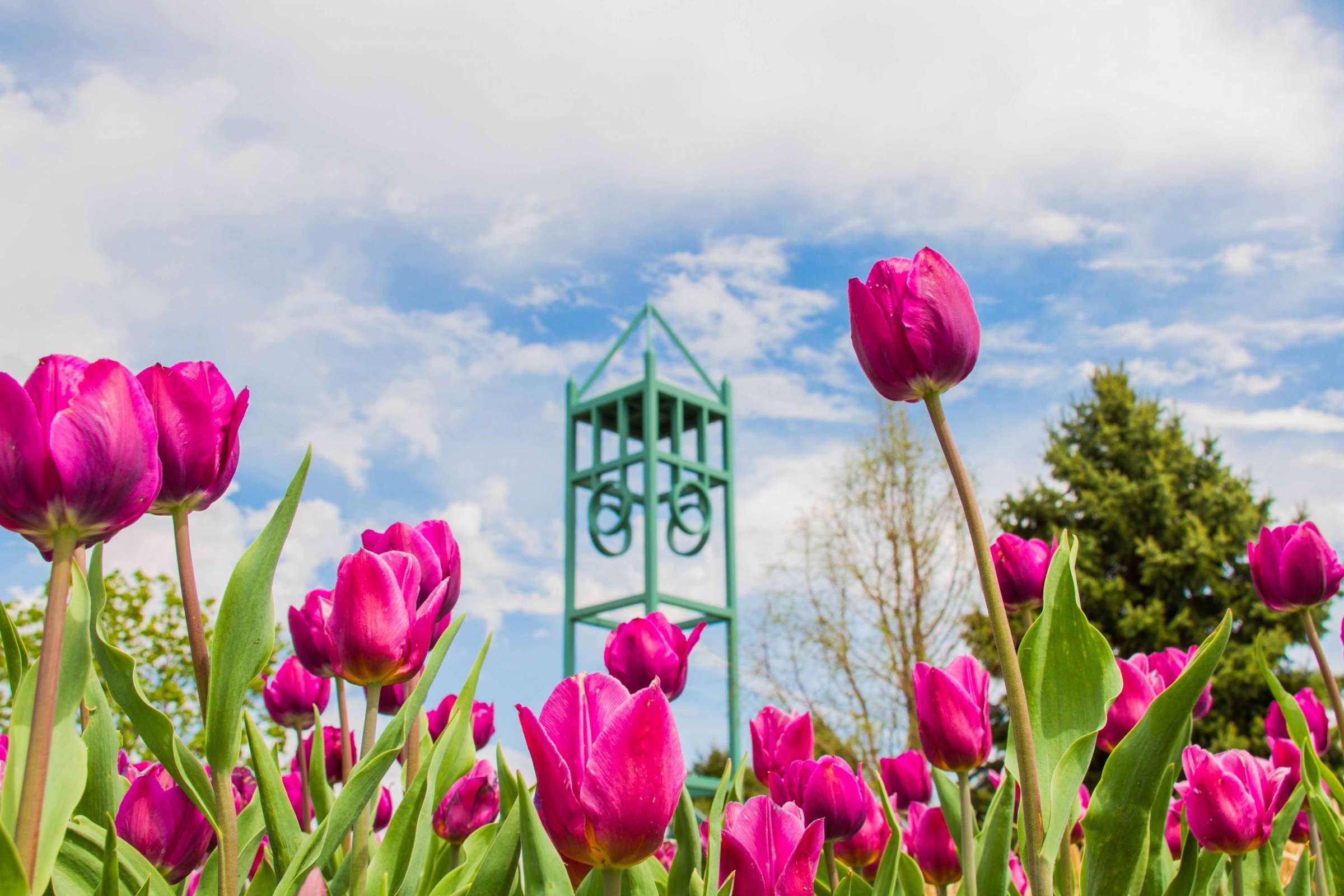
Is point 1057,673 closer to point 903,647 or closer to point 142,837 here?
point 142,837

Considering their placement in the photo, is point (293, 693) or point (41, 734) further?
point (293, 693)

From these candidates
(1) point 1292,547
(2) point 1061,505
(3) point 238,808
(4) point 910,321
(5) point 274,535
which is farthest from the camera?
(2) point 1061,505

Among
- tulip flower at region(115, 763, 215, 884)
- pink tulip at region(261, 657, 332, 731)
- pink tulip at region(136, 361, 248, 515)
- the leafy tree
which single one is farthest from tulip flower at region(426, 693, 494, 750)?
the leafy tree

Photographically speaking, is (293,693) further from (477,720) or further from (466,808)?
(466,808)

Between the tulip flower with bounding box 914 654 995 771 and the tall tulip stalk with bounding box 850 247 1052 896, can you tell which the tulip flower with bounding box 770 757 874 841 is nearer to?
the tulip flower with bounding box 914 654 995 771

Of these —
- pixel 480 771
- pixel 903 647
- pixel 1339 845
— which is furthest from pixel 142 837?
pixel 903 647

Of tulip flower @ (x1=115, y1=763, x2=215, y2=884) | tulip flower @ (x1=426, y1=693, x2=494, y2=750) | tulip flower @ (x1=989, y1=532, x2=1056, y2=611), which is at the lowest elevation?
tulip flower @ (x1=115, y1=763, x2=215, y2=884)

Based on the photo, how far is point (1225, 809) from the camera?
1592 mm

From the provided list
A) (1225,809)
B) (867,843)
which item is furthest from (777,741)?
(1225,809)

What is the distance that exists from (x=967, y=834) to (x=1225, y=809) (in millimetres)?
407

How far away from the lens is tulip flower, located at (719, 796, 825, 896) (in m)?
1.00

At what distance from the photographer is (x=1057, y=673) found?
1.14 m

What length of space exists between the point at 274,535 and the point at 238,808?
92cm

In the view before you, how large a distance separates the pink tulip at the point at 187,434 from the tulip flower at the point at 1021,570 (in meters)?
1.16
